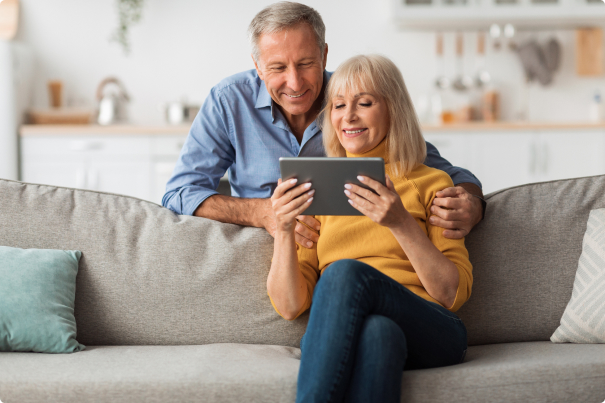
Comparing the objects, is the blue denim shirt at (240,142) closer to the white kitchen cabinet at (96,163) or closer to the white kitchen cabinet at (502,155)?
the white kitchen cabinet at (96,163)

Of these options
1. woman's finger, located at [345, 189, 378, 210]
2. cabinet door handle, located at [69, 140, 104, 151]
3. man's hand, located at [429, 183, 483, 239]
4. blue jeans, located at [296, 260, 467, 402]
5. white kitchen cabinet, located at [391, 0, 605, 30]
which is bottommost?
blue jeans, located at [296, 260, 467, 402]

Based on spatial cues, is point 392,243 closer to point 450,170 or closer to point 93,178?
point 450,170

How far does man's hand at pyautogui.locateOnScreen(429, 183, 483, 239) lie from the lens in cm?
143

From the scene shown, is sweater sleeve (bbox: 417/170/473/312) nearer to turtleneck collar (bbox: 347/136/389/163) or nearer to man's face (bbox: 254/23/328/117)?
turtleneck collar (bbox: 347/136/389/163)

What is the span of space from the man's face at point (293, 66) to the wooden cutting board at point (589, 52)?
3367mm

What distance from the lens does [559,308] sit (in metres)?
1.60

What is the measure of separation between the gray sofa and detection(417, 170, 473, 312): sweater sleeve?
0.58 feet

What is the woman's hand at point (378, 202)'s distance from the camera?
4.20ft

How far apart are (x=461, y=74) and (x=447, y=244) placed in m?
3.42

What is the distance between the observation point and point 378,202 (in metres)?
1.28

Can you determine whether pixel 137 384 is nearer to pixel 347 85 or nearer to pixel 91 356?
pixel 91 356

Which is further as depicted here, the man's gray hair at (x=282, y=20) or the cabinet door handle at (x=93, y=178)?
the cabinet door handle at (x=93, y=178)

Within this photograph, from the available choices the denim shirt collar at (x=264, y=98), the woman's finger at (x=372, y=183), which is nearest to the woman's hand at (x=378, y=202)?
the woman's finger at (x=372, y=183)

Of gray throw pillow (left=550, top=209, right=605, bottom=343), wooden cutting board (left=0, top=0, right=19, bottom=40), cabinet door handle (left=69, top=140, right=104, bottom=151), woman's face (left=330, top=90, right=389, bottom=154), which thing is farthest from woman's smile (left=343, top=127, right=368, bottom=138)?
wooden cutting board (left=0, top=0, right=19, bottom=40)
